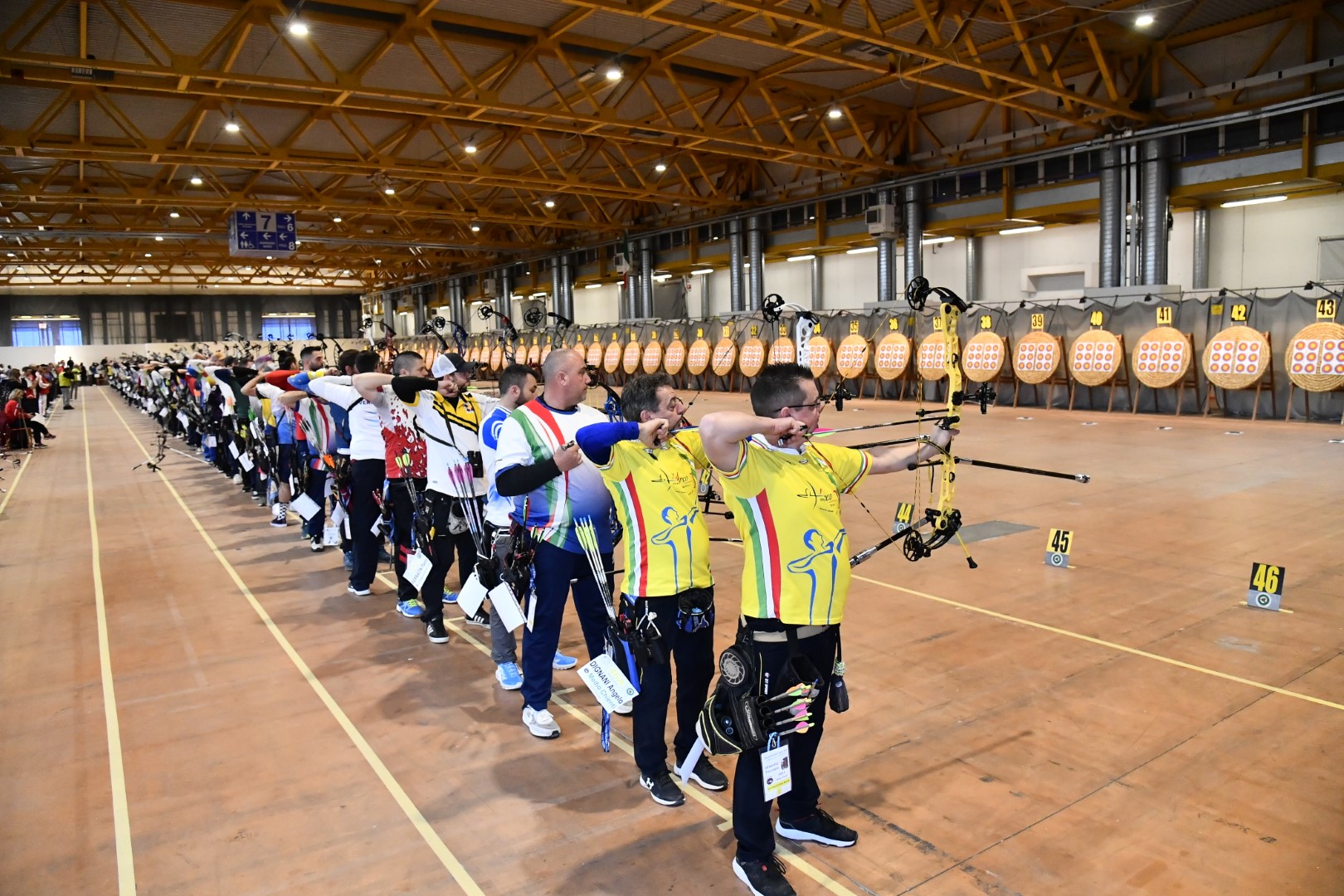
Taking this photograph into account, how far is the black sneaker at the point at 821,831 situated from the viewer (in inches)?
103

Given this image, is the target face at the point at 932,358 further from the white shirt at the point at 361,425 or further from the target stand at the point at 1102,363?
the white shirt at the point at 361,425

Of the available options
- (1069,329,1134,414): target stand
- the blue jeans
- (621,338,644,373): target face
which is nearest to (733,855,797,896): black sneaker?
the blue jeans

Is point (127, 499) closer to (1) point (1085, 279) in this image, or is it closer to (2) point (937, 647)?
(2) point (937, 647)

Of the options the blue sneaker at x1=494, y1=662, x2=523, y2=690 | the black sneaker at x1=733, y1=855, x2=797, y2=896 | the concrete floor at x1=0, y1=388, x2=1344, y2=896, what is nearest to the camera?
the black sneaker at x1=733, y1=855, x2=797, y2=896

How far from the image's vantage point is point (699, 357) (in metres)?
22.4

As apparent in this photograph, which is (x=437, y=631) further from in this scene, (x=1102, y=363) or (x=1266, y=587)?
(x=1102, y=363)

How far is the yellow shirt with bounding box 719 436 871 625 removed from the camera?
7.80ft

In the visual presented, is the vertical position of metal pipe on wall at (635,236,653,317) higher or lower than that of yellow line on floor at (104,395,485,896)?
higher

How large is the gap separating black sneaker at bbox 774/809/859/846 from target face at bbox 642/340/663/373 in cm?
2094

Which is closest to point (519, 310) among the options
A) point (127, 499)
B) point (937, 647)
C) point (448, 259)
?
point (448, 259)

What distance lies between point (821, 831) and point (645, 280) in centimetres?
2416

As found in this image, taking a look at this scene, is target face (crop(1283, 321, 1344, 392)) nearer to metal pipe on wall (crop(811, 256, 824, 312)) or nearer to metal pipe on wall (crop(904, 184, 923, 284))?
metal pipe on wall (crop(904, 184, 923, 284))

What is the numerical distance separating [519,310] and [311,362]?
2722 cm

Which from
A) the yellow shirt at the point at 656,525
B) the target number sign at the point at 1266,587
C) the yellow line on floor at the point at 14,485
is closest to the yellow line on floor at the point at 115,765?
the yellow shirt at the point at 656,525
